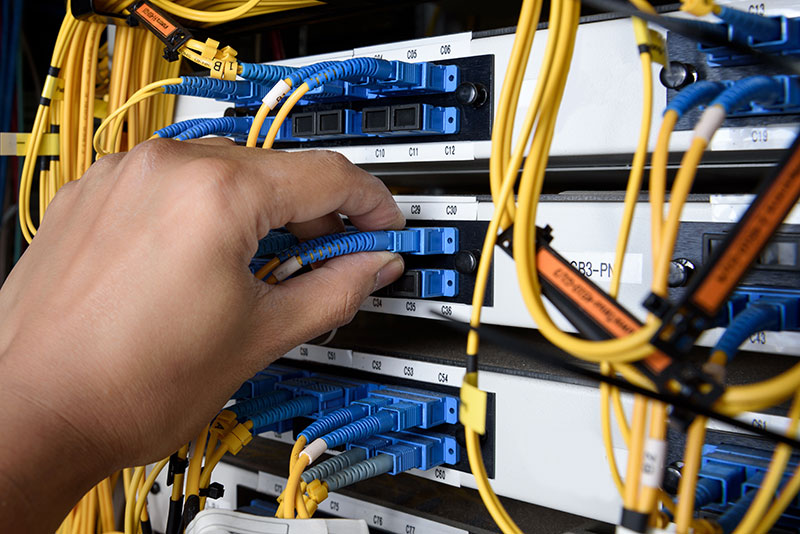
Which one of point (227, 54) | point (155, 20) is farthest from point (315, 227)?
point (155, 20)

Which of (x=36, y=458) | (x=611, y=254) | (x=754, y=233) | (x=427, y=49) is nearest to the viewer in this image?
(x=754, y=233)

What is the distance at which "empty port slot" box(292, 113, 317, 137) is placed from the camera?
76cm

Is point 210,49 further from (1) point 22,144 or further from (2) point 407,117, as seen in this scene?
(1) point 22,144

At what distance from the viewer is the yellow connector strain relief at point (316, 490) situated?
1.98ft

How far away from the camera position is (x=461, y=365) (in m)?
0.68

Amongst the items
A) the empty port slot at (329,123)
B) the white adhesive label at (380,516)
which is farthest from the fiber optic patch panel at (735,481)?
the empty port slot at (329,123)

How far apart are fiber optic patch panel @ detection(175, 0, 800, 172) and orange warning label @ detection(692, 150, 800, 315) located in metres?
0.14

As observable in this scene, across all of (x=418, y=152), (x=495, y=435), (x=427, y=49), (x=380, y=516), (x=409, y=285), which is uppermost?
(x=427, y=49)

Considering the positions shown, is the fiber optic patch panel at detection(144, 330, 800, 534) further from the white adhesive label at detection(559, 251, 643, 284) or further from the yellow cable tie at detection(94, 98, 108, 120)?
the yellow cable tie at detection(94, 98, 108, 120)

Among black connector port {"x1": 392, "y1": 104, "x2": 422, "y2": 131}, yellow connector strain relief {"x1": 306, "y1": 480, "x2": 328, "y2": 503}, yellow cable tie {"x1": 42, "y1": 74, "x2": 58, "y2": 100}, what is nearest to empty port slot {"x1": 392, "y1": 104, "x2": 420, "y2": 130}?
black connector port {"x1": 392, "y1": 104, "x2": 422, "y2": 131}

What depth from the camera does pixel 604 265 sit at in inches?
23.7

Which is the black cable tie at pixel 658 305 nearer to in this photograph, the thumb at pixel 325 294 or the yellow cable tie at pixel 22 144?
the thumb at pixel 325 294

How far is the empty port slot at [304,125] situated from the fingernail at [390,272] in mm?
186

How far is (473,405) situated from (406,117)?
1.09ft
